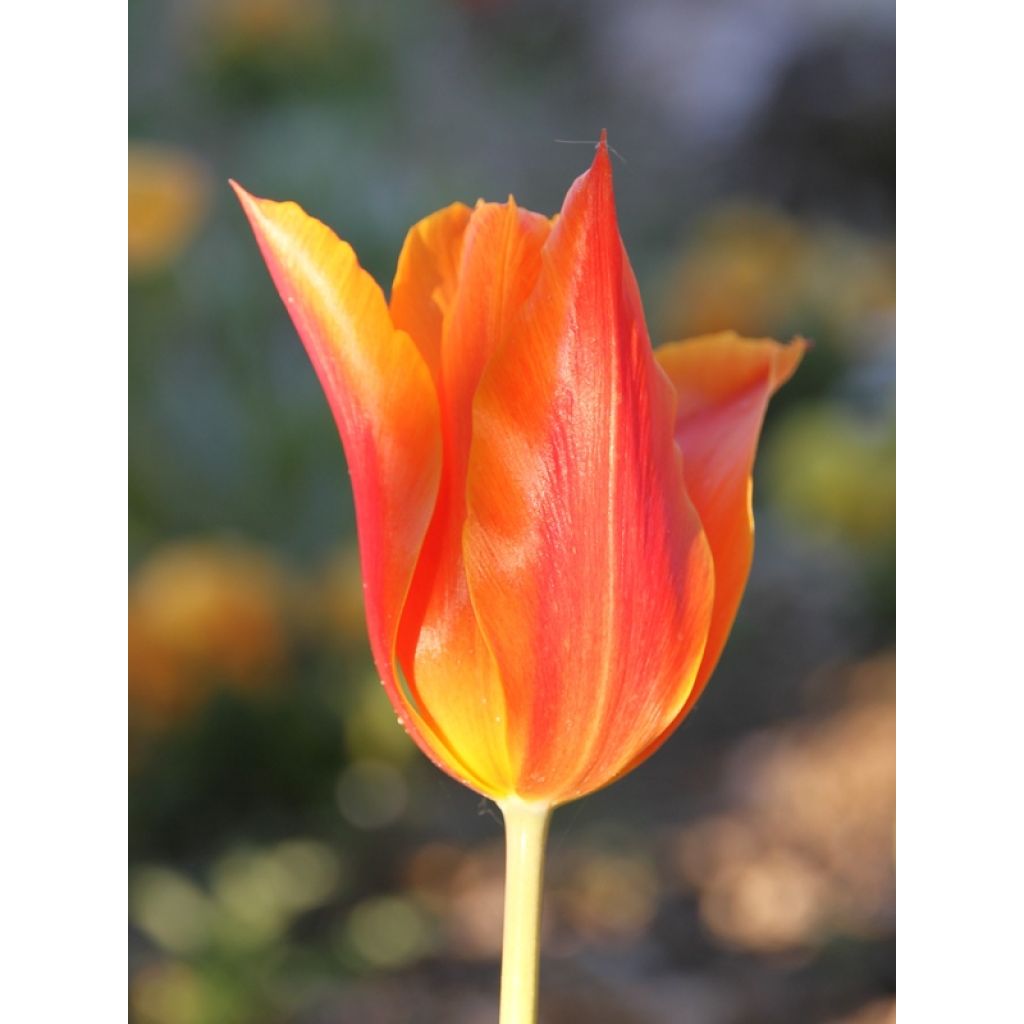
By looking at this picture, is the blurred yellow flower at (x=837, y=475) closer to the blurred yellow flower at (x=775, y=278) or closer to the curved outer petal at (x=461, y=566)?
the blurred yellow flower at (x=775, y=278)

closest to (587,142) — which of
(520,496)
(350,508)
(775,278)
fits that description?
(775,278)

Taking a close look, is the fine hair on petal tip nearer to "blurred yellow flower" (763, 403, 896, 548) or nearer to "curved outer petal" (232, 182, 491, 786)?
"blurred yellow flower" (763, 403, 896, 548)

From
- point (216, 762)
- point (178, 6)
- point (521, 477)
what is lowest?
point (216, 762)

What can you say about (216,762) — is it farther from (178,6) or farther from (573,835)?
(178,6)

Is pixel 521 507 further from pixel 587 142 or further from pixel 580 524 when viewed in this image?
pixel 587 142

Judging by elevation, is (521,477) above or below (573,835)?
above

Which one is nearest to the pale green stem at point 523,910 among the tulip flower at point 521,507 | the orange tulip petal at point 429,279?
the tulip flower at point 521,507

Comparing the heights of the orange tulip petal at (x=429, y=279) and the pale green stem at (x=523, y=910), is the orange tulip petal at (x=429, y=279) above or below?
above
